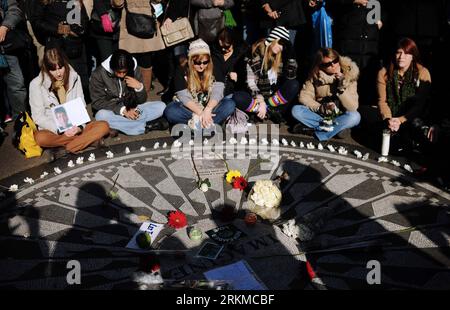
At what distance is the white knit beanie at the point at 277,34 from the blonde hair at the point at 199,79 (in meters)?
1.24

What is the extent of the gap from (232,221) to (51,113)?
4.16 meters

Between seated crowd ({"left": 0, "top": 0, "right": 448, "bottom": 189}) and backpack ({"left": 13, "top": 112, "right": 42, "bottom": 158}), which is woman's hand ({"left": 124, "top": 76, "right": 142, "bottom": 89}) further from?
backpack ({"left": 13, "top": 112, "right": 42, "bottom": 158})

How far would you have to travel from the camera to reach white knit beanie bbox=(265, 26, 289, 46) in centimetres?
985

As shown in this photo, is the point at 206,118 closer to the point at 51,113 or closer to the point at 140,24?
the point at 140,24

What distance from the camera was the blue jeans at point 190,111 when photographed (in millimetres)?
9820

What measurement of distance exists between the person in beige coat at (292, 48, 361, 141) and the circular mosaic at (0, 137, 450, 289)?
742 millimetres

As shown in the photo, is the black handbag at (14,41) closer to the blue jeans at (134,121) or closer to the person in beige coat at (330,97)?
the blue jeans at (134,121)

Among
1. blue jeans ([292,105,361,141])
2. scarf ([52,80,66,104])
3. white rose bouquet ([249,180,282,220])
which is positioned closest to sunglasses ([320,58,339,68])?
blue jeans ([292,105,361,141])

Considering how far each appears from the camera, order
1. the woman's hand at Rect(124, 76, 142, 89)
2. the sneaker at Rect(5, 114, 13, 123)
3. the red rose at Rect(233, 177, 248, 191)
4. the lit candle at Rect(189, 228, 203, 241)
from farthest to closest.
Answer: the sneaker at Rect(5, 114, 13, 123) < the woman's hand at Rect(124, 76, 142, 89) < the red rose at Rect(233, 177, 248, 191) < the lit candle at Rect(189, 228, 203, 241)

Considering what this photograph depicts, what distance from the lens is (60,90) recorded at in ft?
30.7

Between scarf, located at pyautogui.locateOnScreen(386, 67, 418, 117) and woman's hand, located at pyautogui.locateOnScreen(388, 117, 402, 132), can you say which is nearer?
woman's hand, located at pyautogui.locateOnScreen(388, 117, 402, 132)

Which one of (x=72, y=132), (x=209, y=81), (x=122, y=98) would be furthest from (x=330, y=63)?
(x=72, y=132)
